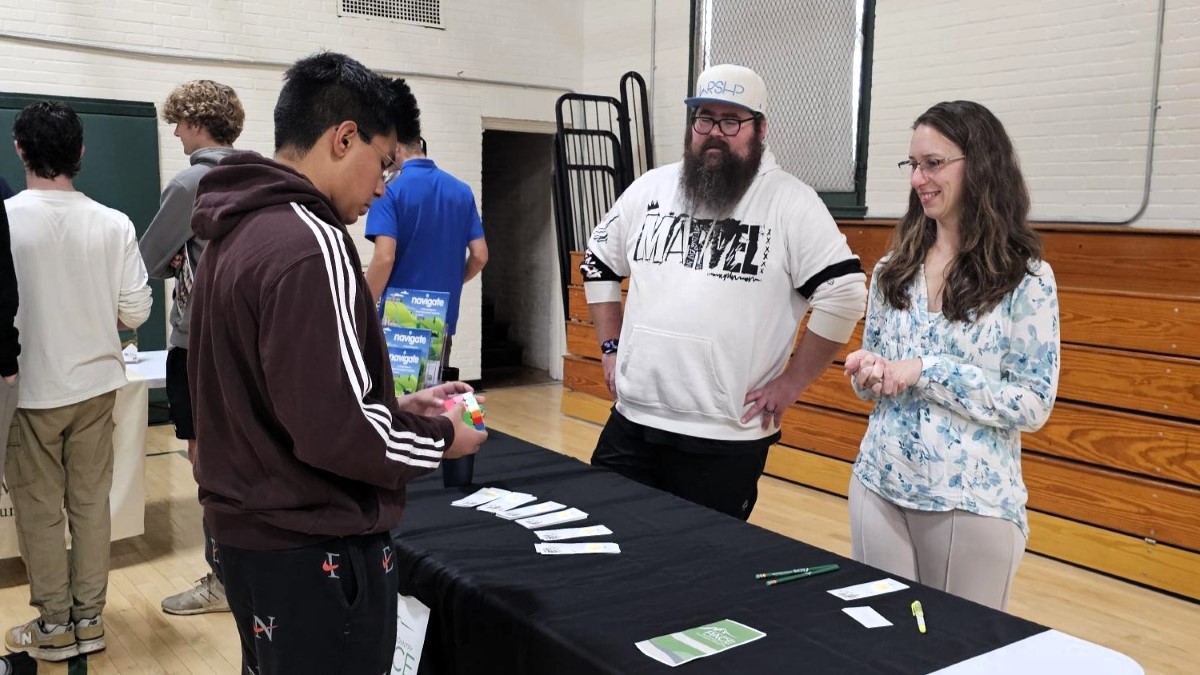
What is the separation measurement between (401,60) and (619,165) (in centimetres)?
185

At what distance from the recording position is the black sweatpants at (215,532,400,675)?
53.3 inches

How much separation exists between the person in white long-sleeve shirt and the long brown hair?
2.43 m

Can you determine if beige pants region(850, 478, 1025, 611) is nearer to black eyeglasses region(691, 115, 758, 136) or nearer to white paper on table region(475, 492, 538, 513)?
white paper on table region(475, 492, 538, 513)

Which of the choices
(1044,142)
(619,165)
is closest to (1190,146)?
(1044,142)

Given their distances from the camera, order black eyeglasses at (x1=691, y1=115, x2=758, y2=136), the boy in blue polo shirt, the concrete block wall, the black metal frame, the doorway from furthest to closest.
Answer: the doorway → the black metal frame → the concrete block wall → the boy in blue polo shirt → black eyeglasses at (x1=691, y1=115, x2=758, y2=136)

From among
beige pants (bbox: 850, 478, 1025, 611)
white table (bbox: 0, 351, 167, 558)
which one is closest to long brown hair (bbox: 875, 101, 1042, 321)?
beige pants (bbox: 850, 478, 1025, 611)

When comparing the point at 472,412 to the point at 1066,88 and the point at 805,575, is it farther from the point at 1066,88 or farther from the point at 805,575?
the point at 1066,88

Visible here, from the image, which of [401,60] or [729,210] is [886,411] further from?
[401,60]

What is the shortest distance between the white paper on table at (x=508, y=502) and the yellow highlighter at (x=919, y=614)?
0.89 m

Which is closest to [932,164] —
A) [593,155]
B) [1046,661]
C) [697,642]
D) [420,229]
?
[1046,661]

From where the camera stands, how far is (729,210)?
7.99 ft

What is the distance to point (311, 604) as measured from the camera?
1.36 metres

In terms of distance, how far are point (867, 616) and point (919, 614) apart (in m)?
0.08

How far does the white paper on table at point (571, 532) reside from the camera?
1.87 meters
